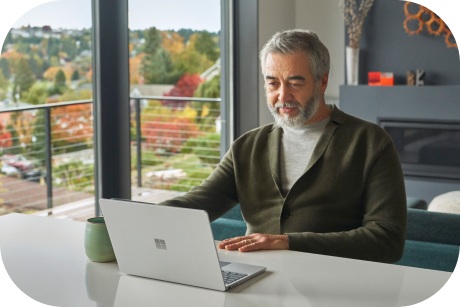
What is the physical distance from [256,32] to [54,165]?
2.38 metres

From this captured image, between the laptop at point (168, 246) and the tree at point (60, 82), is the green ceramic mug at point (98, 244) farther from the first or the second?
the tree at point (60, 82)

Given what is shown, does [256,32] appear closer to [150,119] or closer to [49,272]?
[150,119]

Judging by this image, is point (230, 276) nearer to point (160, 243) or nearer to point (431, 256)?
point (160, 243)

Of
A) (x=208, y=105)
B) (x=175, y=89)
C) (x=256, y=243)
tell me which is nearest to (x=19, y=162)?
(x=175, y=89)

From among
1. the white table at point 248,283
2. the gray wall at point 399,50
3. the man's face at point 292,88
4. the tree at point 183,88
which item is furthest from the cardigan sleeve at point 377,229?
the gray wall at point 399,50

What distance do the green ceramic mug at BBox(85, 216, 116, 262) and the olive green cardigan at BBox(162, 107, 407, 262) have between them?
0.38 meters

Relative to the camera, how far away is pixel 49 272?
6.63 ft

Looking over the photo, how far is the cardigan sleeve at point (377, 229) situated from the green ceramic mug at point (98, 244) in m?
0.52

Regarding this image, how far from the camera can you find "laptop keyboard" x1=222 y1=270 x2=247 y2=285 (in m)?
1.86

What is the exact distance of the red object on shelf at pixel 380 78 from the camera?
6508mm

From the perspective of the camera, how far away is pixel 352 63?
A: 6.57m

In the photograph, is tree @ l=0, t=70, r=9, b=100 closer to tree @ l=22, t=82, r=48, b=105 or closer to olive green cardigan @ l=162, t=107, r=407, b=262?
tree @ l=22, t=82, r=48, b=105

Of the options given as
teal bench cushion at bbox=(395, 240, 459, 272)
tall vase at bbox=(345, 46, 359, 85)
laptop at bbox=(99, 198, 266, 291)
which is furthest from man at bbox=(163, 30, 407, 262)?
tall vase at bbox=(345, 46, 359, 85)

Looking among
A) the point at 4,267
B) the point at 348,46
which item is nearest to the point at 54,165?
the point at 4,267
